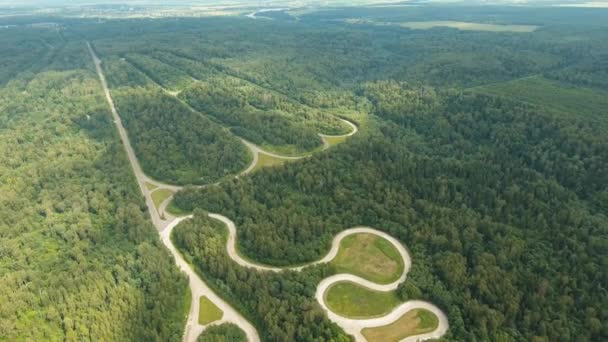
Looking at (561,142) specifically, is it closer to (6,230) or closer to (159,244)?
(159,244)

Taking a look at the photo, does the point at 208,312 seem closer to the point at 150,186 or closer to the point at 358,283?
the point at 358,283

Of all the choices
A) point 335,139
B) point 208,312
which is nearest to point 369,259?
point 208,312

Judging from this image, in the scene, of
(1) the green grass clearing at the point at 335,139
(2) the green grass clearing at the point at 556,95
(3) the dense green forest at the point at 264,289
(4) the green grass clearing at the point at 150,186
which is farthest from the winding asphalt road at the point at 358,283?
(2) the green grass clearing at the point at 556,95

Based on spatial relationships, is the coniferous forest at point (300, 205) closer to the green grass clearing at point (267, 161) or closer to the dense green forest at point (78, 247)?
the dense green forest at point (78, 247)

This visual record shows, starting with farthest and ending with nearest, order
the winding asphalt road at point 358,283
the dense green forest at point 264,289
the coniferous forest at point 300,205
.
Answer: the coniferous forest at point 300,205 → the winding asphalt road at point 358,283 → the dense green forest at point 264,289

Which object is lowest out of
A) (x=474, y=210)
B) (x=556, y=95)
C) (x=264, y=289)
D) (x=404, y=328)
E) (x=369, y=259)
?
(x=404, y=328)

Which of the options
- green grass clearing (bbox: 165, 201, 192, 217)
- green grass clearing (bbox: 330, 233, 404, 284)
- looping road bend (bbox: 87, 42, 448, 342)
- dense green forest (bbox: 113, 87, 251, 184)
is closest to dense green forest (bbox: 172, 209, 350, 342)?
looping road bend (bbox: 87, 42, 448, 342)

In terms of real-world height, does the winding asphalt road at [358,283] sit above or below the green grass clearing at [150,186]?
below

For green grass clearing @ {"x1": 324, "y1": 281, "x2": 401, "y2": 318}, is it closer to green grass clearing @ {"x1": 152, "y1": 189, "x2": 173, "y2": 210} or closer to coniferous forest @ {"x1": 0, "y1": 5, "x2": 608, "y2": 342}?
coniferous forest @ {"x1": 0, "y1": 5, "x2": 608, "y2": 342}
